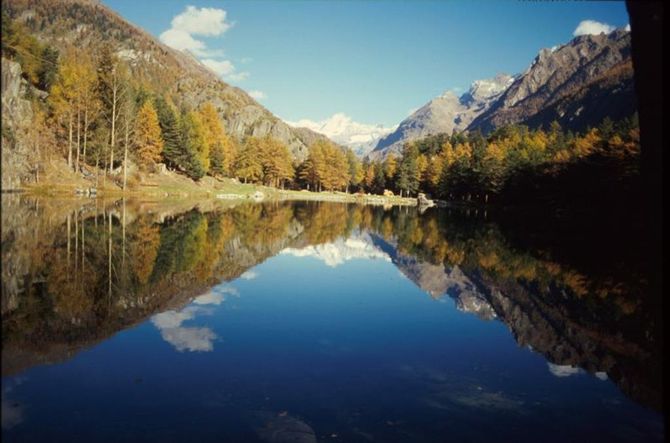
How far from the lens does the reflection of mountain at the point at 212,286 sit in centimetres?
1005

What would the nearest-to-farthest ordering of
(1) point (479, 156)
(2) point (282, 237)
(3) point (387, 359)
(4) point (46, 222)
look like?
1. (3) point (387, 359)
2. (4) point (46, 222)
3. (2) point (282, 237)
4. (1) point (479, 156)

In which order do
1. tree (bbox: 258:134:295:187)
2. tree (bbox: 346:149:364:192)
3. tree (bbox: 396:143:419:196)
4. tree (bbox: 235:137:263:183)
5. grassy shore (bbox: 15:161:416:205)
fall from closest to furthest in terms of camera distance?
grassy shore (bbox: 15:161:416:205) → tree (bbox: 235:137:263:183) → tree (bbox: 258:134:295:187) → tree (bbox: 396:143:419:196) → tree (bbox: 346:149:364:192)

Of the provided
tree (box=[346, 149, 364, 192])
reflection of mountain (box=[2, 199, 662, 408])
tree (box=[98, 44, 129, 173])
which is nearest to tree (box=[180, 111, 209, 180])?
tree (box=[98, 44, 129, 173])

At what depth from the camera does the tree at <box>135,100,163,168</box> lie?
230 ft

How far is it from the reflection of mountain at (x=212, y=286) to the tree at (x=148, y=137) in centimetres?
4145

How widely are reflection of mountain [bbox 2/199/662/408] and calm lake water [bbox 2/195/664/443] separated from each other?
0.25 feet

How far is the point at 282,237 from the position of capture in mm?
31359

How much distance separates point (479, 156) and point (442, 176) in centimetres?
1366

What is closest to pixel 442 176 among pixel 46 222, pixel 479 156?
pixel 479 156

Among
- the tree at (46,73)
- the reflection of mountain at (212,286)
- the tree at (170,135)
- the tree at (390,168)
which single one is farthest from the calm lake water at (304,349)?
the tree at (390,168)

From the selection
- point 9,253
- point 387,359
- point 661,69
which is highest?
point 661,69

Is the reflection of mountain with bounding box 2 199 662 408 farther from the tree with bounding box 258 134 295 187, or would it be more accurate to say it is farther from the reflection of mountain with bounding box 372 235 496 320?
the tree with bounding box 258 134 295 187

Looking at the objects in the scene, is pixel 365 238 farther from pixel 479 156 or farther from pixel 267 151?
pixel 267 151

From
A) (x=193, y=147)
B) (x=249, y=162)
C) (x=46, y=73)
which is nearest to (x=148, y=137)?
(x=193, y=147)
